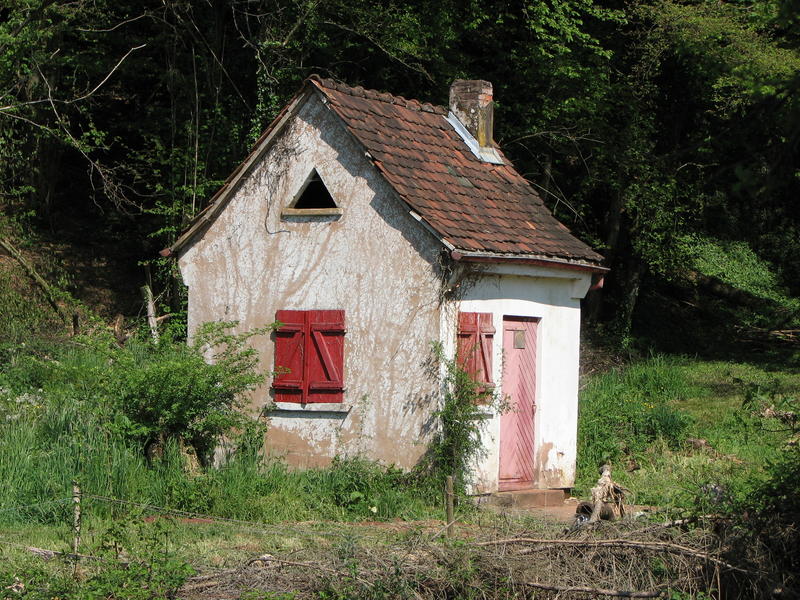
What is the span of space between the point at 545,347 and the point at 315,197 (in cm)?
382

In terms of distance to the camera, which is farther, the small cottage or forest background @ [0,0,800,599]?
the small cottage

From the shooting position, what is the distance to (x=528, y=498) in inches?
564

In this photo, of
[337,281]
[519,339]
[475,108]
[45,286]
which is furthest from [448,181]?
[45,286]

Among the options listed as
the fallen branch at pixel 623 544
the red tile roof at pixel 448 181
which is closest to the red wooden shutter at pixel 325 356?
the red tile roof at pixel 448 181

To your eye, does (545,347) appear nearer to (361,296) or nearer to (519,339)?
(519,339)

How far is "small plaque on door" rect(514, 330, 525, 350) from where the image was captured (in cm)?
1451

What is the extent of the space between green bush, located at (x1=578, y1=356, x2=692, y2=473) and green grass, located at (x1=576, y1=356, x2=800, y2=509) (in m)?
0.02

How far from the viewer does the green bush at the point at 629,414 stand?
16.7 m

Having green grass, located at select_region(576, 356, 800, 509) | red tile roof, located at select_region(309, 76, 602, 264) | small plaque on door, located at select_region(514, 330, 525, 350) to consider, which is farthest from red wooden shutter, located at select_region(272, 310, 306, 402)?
green grass, located at select_region(576, 356, 800, 509)

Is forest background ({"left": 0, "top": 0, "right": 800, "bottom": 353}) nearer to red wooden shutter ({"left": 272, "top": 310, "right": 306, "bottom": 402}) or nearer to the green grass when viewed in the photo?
the green grass

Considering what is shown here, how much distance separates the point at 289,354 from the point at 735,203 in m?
18.2

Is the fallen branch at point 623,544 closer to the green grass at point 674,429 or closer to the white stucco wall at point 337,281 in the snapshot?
the green grass at point 674,429

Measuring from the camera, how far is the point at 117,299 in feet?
88.6

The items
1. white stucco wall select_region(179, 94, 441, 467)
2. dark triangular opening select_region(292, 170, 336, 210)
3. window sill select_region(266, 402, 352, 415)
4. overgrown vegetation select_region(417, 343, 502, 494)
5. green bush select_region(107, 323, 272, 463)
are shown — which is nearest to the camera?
green bush select_region(107, 323, 272, 463)
